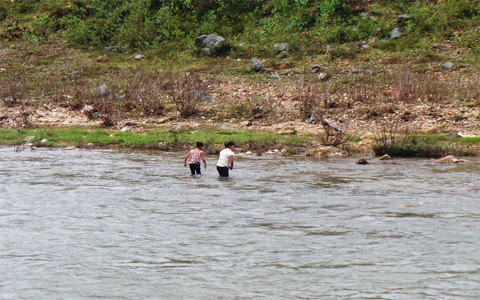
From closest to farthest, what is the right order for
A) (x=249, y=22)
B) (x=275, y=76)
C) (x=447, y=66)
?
(x=447, y=66) → (x=275, y=76) → (x=249, y=22)

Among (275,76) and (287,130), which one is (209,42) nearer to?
(275,76)

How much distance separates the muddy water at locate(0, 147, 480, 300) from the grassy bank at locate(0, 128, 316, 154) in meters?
3.06

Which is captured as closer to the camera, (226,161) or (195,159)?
(226,161)

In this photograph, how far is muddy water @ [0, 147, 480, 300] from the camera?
24.6ft

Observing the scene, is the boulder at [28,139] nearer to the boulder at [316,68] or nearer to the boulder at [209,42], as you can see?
the boulder at [209,42]

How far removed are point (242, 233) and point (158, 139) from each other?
10.8 metres

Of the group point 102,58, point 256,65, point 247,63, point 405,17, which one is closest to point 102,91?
point 102,58

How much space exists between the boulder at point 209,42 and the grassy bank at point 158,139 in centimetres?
847

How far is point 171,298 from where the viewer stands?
708cm

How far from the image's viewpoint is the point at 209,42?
Answer: 96.3 feet

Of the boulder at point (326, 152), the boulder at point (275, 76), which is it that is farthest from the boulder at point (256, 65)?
the boulder at point (326, 152)

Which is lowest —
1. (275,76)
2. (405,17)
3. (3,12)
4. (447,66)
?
(275,76)

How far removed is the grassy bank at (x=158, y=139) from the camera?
19375 millimetres

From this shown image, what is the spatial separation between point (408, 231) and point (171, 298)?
4.32m
